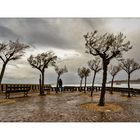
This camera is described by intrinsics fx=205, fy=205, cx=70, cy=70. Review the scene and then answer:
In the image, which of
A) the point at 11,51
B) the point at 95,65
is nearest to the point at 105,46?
the point at 95,65

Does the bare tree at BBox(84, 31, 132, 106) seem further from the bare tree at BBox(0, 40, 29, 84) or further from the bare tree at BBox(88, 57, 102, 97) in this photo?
the bare tree at BBox(0, 40, 29, 84)

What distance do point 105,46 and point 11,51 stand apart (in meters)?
4.21

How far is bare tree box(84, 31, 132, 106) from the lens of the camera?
8070mm

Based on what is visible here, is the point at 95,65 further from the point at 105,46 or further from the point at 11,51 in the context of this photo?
the point at 11,51

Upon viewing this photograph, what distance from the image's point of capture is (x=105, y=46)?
27.1 ft

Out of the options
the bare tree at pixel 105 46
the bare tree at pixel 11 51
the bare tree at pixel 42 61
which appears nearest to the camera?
the bare tree at pixel 105 46

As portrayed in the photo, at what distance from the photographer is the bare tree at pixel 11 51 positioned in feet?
28.4

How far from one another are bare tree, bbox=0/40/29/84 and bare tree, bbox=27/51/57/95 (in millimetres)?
561

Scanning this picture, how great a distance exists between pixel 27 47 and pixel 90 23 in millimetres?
2954

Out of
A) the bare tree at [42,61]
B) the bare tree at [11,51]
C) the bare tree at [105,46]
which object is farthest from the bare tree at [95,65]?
the bare tree at [11,51]

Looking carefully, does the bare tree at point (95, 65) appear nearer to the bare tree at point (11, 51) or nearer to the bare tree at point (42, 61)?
the bare tree at point (42, 61)

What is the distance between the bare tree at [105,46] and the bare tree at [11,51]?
2742 mm

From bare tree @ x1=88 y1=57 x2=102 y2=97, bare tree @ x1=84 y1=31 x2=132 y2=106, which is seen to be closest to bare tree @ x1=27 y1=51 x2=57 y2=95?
bare tree @ x1=88 y1=57 x2=102 y2=97
